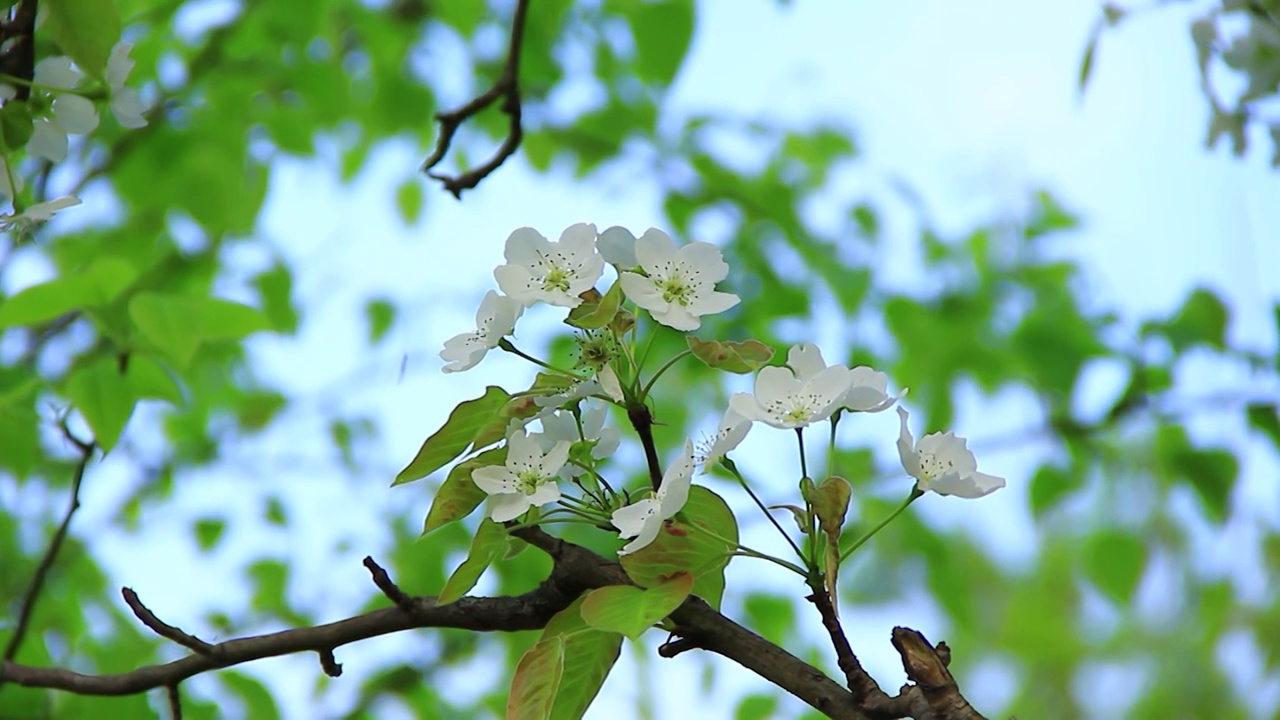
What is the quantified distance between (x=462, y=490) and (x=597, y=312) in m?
0.10

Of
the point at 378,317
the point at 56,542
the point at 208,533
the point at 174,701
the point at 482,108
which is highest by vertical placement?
the point at 482,108

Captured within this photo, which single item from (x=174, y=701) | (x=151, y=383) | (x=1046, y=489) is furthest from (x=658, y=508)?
(x=1046, y=489)

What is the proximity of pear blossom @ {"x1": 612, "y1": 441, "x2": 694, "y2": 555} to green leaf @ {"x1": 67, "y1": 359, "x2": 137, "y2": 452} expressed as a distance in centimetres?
61

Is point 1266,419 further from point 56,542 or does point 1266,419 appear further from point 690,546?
point 56,542

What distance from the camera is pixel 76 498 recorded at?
0.77m

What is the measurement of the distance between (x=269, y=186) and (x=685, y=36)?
2.31ft

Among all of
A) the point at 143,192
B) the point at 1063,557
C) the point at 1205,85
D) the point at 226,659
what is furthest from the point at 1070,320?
the point at 1063,557

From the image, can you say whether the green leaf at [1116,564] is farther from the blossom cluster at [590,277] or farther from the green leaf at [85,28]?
the green leaf at [85,28]

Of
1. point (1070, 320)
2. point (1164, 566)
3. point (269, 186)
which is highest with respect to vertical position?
point (1070, 320)

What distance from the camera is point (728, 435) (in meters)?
0.45

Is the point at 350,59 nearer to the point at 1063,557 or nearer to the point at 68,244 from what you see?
the point at 68,244

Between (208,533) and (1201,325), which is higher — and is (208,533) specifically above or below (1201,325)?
below

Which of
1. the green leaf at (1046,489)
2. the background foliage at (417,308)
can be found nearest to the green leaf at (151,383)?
the background foliage at (417,308)

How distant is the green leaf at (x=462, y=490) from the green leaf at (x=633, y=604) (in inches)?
2.9
